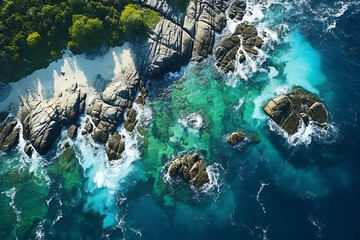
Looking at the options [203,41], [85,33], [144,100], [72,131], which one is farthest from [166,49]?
[72,131]

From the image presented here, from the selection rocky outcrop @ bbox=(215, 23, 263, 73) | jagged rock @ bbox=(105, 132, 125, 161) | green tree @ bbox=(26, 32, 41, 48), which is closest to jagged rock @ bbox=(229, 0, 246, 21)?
rocky outcrop @ bbox=(215, 23, 263, 73)

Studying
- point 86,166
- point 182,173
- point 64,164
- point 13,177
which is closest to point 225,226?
point 182,173

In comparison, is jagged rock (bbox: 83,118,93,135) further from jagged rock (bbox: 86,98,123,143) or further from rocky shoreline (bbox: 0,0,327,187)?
jagged rock (bbox: 86,98,123,143)

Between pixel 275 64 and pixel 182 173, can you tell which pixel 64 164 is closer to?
pixel 182 173

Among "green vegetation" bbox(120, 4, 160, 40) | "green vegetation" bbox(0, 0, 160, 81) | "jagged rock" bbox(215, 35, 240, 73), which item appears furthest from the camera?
"jagged rock" bbox(215, 35, 240, 73)

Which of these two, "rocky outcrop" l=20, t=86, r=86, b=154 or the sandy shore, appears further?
the sandy shore

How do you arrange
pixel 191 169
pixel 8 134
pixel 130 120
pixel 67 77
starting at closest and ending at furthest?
pixel 191 169, pixel 8 134, pixel 130 120, pixel 67 77

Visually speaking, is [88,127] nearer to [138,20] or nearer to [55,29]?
[55,29]
